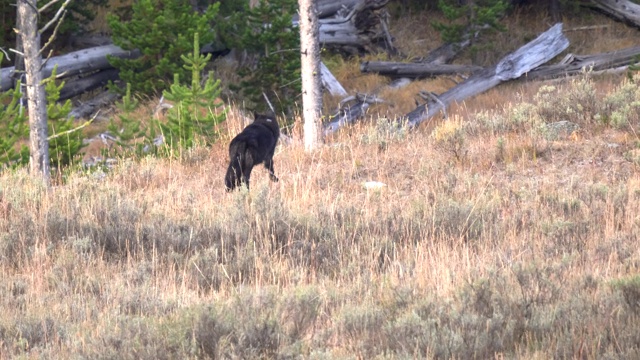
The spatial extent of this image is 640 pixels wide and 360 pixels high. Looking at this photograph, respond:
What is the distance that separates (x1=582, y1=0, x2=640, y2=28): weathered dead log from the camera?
21719 mm

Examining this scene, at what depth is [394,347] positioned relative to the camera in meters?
4.42

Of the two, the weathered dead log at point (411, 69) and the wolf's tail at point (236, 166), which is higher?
the weathered dead log at point (411, 69)

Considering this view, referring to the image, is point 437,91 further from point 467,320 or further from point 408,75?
point 467,320

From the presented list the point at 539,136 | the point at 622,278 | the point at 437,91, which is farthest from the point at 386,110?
the point at 622,278

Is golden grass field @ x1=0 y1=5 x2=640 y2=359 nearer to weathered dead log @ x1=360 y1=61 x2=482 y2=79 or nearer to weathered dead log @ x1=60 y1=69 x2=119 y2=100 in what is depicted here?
weathered dead log @ x1=60 y1=69 x2=119 y2=100

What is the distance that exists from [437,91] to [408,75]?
64.0 inches

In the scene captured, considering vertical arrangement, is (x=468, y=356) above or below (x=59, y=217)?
below

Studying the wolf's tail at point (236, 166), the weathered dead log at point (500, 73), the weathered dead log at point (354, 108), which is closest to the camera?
the wolf's tail at point (236, 166)

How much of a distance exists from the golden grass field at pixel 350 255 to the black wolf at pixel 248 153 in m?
0.35

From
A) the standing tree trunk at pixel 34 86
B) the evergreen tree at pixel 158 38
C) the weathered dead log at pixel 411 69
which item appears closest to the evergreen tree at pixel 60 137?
the standing tree trunk at pixel 34 86

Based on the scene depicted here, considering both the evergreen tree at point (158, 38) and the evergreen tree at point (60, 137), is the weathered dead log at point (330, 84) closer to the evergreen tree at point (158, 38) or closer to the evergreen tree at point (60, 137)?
the evergreen tree at point (158, 38)

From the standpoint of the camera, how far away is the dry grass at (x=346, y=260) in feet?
14.7

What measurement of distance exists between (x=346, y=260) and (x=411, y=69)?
15.5 meters

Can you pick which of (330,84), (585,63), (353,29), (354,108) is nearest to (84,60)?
(330,84)
